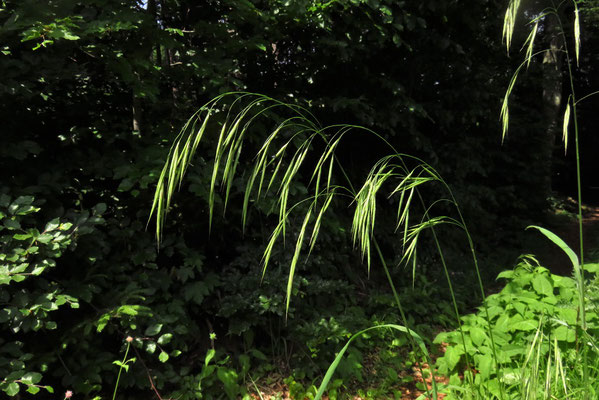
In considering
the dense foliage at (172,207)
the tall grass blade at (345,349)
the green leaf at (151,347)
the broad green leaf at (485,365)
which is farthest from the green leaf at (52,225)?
the broad green leaf at (485,365)

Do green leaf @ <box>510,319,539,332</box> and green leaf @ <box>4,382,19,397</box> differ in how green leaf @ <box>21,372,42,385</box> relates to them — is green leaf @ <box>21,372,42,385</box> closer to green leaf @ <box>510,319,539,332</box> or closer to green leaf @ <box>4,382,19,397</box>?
green leaf @ <box>4,382,19,397</box>

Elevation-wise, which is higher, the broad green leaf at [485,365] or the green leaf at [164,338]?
the broad green leaf at [485,365]

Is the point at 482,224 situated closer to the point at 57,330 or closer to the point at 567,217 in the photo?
the point at 567,217

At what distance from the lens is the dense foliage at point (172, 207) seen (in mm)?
2131

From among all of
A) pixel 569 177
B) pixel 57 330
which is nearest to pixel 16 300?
pixel 57 330

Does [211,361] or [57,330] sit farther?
[211,361]

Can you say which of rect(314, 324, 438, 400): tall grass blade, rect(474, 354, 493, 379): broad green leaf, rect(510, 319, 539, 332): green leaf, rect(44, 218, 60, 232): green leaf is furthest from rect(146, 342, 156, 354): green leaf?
rect(510, 319, 539, 332): green leaf

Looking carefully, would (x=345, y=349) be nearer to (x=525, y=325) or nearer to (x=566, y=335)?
(x=566, y=335)

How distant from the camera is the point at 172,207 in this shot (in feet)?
9.25

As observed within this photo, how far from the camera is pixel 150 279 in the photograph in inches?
101

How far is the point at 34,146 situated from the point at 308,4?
80.9 inches

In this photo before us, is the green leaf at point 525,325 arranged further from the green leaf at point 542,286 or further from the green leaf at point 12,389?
the green leaf at point 12,389

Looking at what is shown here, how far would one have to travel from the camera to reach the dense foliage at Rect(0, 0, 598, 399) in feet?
6.99

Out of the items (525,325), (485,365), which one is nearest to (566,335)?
(525,325)
